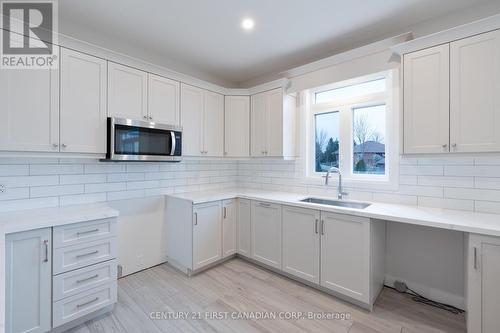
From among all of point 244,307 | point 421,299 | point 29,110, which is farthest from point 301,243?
point 29,110

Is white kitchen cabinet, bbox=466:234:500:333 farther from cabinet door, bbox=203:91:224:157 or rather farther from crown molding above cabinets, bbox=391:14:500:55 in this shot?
cabinet door, bbox=203:91:224:157

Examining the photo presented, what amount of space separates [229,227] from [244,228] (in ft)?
0.65

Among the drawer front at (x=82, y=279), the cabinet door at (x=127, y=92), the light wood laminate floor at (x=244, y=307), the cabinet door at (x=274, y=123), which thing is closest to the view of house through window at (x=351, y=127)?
the cabinet door at (x=274, y=123)

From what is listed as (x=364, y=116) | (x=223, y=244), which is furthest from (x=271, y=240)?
(x=364, y=116)

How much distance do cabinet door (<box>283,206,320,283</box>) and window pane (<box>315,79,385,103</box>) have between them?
1.50 metres

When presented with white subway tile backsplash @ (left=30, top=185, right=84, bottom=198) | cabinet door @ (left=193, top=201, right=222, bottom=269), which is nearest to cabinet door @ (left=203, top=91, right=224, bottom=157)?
cabinet door @ (left=193, top=201, right=222, bottom=269)

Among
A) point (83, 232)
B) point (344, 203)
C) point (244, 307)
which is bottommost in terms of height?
point (244, 307)

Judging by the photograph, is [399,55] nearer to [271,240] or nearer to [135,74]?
[271,240]

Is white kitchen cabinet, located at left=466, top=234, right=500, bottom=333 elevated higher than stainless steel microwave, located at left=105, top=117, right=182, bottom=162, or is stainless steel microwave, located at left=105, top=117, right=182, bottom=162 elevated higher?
stainless steel microwave, located at left=105, top=117, right=182, bottom=162

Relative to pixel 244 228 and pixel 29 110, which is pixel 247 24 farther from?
pixel 244 228

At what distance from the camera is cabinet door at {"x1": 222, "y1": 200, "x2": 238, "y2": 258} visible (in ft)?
9.97

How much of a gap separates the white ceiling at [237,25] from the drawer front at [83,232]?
73.0 inches

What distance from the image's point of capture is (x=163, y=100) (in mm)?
2721

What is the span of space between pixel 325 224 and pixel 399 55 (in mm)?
1731
